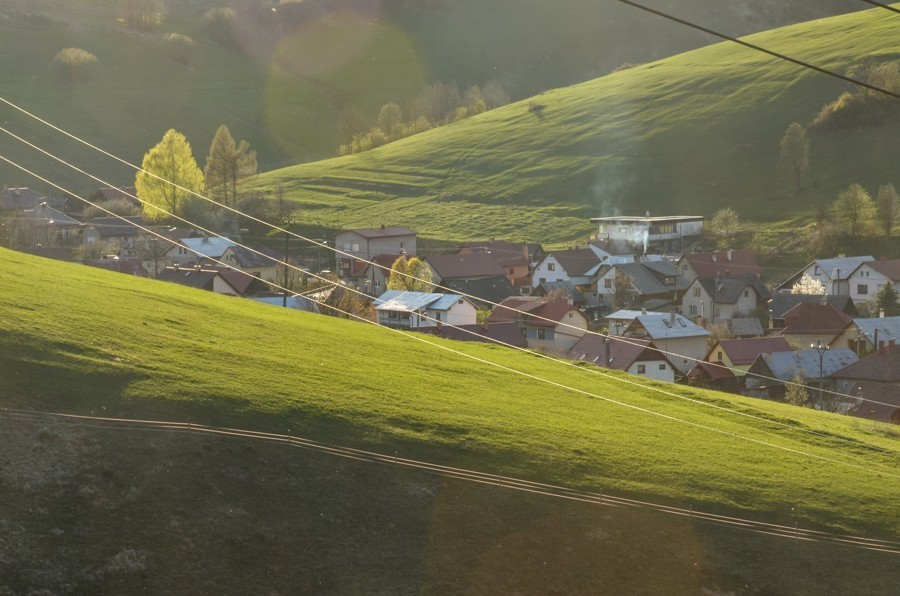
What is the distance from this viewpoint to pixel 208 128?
589 feet

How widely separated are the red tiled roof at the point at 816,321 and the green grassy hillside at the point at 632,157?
38947 mm

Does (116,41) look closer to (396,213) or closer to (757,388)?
(396,213)

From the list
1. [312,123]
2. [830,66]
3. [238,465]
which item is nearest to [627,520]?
[238,465]

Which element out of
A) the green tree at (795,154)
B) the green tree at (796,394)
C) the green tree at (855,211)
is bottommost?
the green tree at (796,394)

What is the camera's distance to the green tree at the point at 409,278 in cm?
8112

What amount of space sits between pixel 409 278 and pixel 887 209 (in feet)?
159

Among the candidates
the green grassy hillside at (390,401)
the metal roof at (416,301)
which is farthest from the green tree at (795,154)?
the green grassy hillside at (390,401)

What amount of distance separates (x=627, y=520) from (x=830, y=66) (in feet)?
397

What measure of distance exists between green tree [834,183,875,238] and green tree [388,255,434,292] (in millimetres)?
41921

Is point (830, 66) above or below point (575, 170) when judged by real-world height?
above

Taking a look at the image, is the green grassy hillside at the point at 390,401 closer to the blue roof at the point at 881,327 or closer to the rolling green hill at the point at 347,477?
the rolling green hill at the point at 347,477

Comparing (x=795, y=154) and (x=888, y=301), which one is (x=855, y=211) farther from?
(x=888, y=301)

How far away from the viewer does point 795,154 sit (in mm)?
118000

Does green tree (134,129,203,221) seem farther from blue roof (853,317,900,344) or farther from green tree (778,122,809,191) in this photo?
blue roof (853,317,900,344)
